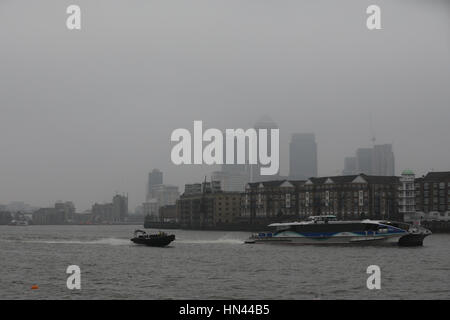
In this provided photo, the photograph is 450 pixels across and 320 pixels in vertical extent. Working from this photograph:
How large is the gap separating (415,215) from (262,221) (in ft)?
117

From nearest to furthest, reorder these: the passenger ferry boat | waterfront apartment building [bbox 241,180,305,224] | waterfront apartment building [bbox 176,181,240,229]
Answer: the passenger ferry boat < waterfront apartment building [bbox 241,180,305,224] < waterfront apartment building [bbox 176,181,240,229]

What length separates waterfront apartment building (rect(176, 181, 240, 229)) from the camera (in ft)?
556

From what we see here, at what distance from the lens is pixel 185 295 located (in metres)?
28.8

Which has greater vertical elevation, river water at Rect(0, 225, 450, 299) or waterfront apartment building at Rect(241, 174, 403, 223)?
waterfront apartment building at Rect(241, 174, 403, 223)

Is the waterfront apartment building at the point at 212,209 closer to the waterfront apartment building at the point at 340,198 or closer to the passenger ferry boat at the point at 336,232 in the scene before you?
the waterfront apartment building at the point at 340,198

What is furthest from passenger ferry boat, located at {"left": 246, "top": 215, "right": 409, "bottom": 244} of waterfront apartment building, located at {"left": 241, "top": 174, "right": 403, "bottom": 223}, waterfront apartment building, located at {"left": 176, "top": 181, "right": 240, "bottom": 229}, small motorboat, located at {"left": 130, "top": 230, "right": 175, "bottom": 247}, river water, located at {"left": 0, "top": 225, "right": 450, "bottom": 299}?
waterfront apartment building, located at {"left": 176, "top": 181, "right": 240, "bottom": 229}

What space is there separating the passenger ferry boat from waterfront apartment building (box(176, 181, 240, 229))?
93075mm

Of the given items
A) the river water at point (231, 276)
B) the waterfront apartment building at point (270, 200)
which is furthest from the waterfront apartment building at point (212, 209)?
the river water at point (231, 276)

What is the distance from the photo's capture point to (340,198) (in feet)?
442

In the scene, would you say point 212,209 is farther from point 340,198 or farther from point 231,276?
point 231,276

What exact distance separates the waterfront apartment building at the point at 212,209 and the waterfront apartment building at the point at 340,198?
65.0ft

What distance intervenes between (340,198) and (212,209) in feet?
154

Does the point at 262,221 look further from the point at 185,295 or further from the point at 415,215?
the point at 185,295

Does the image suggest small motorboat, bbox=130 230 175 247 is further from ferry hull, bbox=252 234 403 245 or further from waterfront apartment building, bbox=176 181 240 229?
waterfront apartment building, bbox=176 181 240 229
